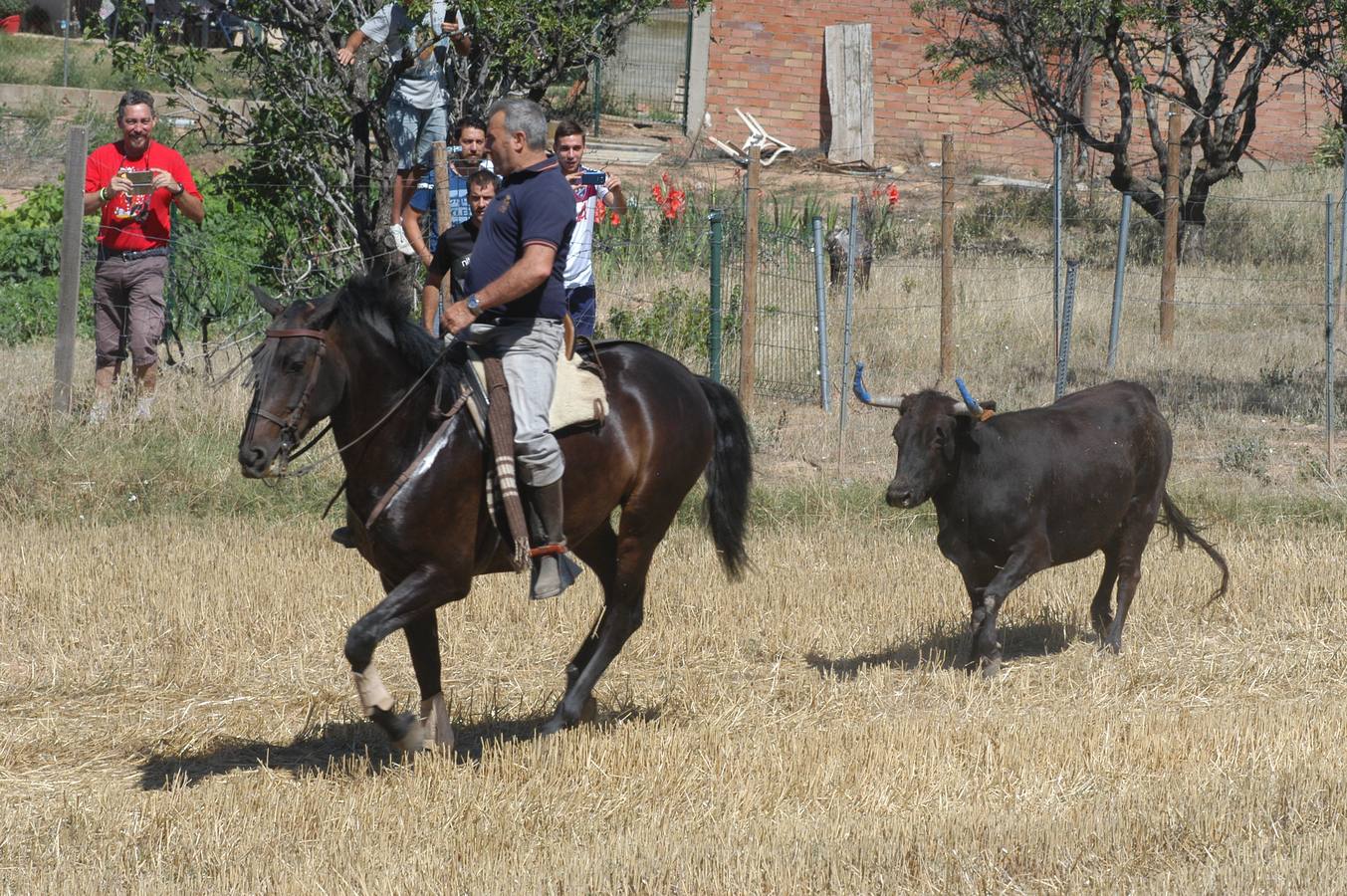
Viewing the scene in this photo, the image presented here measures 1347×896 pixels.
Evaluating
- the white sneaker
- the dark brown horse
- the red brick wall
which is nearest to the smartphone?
the white sneaker

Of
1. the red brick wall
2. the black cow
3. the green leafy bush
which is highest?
the red brick wall

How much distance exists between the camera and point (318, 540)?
1045cm

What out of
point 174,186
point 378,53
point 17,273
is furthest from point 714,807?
Result: point 17,273

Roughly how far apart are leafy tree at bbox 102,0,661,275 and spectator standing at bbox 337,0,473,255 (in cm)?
32

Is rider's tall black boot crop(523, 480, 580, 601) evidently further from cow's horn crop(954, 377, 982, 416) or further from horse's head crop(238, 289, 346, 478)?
cow's horn crop(954, 377, 982, 416)

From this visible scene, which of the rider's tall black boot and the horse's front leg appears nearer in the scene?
the horse's front leg

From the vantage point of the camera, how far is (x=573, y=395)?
270 inches

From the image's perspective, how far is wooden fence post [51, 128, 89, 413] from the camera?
1131cm

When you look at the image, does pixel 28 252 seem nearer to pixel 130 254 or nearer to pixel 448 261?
pixel 130 254

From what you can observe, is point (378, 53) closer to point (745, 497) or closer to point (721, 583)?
point (721, 583)

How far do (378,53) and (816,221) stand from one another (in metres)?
4.18

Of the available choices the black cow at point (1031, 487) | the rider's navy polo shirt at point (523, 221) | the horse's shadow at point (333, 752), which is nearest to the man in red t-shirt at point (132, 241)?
the horse's shadow at point (333, 752)

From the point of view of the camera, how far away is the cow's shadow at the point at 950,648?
8.45 m

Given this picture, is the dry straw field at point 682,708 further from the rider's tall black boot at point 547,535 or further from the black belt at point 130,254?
the black belt at point 130,254
